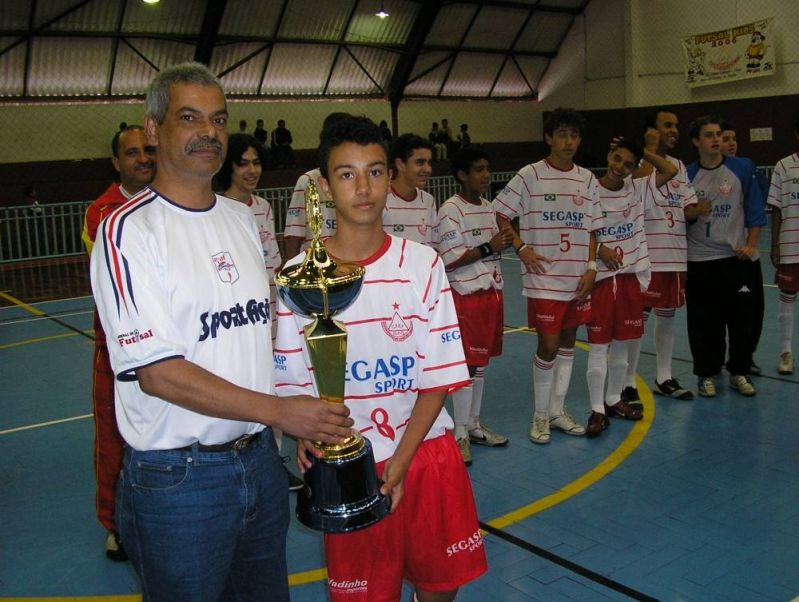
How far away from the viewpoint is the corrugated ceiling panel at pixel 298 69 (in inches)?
925

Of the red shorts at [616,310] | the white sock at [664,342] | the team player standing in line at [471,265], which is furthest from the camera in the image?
the white sock at [664,342]

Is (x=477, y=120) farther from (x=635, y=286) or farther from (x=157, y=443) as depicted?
(x=157, y=443)

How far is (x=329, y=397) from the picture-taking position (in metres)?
2.23

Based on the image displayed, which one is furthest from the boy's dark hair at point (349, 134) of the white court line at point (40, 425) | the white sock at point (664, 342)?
the white court line at point (40, 425)

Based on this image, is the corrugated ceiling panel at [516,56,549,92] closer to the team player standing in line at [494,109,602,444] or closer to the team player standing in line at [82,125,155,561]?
the team player standing in line at [494,109,602,444]

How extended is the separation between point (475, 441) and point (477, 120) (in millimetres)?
23639

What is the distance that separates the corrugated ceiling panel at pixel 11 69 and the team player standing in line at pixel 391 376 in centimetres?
1993

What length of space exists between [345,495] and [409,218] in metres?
3.29

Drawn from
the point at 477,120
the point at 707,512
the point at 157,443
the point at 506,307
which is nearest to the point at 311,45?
the point at 477,120

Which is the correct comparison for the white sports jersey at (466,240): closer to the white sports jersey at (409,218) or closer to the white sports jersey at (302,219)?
the white sports jersey at (409,218)

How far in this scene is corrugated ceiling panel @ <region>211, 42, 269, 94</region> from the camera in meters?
22.3

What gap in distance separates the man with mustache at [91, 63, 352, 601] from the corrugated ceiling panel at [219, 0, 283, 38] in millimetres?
20564

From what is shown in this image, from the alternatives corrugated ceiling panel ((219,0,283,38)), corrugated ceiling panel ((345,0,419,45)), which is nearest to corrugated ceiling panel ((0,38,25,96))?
corrugated ceiling panel ((219,0,283,38))

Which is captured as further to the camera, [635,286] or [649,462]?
[635,286]
